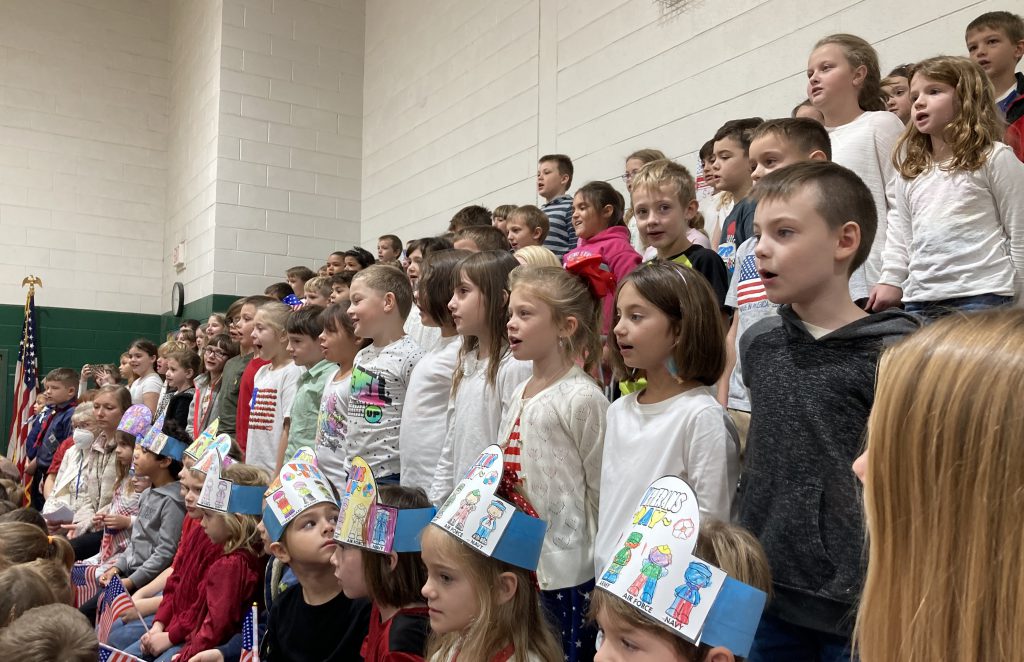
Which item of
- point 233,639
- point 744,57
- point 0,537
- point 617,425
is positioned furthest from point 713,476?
point 744,57

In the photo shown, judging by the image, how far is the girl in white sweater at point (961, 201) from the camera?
2576 millimetres

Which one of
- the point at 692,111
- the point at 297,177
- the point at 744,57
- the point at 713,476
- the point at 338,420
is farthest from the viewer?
the point at 297,177

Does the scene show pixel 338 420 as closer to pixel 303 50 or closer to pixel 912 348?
pixel 912 348

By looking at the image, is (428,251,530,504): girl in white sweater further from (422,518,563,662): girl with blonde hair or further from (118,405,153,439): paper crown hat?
(118,405,153,439): paper crown hat

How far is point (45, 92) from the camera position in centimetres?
1082

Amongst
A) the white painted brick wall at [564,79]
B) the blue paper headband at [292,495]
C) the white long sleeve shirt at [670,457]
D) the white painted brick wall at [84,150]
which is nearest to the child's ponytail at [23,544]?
the blue paper headband at [292,495]

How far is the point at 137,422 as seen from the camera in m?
5.47

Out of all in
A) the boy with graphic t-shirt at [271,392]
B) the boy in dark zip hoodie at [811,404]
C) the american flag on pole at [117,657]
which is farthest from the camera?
the boy with graphic t-shirt at [271,392]

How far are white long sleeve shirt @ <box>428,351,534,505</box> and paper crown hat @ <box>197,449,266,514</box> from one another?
0.83m

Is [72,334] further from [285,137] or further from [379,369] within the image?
[379,369]

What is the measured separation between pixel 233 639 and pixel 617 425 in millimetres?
1803

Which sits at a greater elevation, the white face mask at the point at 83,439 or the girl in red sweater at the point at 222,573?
the white face mask at the point at 83,439

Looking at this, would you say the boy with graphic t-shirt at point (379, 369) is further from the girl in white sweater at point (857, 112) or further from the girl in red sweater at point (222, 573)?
the girl in white sweater at point (857, 112)

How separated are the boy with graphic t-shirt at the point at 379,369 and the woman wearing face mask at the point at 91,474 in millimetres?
2685
